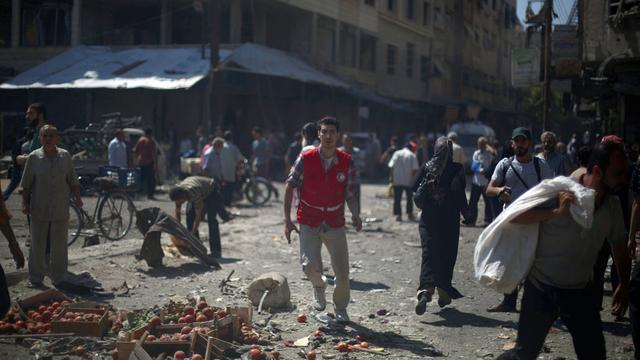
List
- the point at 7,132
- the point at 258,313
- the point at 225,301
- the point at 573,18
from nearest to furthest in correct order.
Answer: the point at 258,313 → the point at 225,301 → the point at 573,18 → the point at 7,132

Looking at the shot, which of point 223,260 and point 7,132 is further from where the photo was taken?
point 7,132

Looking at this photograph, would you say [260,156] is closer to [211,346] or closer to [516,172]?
[516,172]

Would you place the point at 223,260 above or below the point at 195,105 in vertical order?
below

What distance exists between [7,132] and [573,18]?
20057 millimetres

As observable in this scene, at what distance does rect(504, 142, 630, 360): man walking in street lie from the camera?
4008 mm

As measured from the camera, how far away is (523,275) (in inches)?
161

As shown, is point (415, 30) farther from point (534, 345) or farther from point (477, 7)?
point (534, 345)

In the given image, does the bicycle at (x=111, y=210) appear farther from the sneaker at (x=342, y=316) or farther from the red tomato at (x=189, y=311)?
the sneaker at (x=342, y=316)

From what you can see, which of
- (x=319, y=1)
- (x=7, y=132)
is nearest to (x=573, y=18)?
(x=319, y=1)

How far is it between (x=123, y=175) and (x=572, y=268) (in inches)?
386

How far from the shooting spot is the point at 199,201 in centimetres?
996

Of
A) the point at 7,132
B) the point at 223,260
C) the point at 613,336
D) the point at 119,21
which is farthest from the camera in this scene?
the point at 119,21

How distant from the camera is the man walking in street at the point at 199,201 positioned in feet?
31.8

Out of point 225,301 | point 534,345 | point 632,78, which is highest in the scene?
point 632,78
